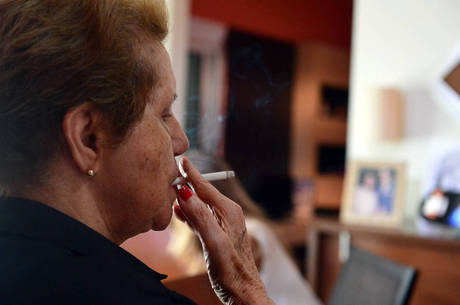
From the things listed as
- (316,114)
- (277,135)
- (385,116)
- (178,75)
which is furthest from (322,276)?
(316,114)

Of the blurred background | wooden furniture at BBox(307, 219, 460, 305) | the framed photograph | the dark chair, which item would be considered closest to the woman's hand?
the blurred background

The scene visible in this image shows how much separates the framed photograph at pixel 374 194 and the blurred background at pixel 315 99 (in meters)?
0.05

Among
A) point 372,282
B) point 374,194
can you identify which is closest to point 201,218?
point 372,282

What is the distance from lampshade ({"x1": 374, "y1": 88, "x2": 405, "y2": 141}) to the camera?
7.80ft

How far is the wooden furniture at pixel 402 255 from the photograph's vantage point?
178 cm

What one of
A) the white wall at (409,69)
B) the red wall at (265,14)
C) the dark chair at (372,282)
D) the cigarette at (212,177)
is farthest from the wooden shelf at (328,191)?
the cigarette at (212,177)

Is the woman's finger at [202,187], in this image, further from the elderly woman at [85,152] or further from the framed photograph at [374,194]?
the framed photograph at [374,194]

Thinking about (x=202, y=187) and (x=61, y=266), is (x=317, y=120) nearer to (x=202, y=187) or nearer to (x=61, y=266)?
(x=202, y=187)

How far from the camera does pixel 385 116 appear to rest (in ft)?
7.88

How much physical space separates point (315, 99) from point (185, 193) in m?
4.72

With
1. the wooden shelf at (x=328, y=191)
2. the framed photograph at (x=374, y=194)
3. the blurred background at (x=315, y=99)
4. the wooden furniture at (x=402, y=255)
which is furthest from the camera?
the wooden shelf at (x=328, y=191)

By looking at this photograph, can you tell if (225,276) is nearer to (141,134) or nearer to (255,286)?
(255,286)

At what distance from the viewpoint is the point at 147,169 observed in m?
0.60

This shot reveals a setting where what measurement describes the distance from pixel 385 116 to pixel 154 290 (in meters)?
2.14
